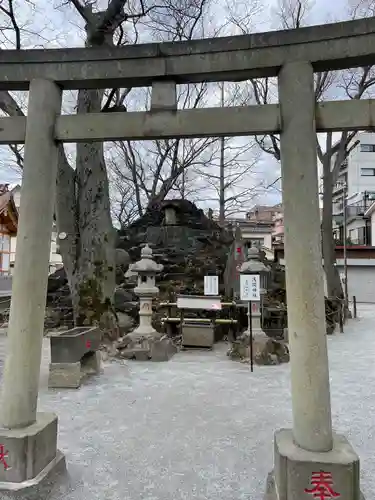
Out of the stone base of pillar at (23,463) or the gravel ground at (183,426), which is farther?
the gravel ground at (183,426)

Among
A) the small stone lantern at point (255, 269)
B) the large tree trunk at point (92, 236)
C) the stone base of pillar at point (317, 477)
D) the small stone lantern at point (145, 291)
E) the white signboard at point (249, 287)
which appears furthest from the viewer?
the large tree trunk at point (92, 236)

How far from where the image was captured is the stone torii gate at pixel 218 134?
2.78 metres

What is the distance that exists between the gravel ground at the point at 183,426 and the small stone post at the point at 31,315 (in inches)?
14.3

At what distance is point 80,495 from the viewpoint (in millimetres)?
2998

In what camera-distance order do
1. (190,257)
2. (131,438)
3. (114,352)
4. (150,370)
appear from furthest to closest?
(190,257) → (114,352) → (150,370) → (131,438)

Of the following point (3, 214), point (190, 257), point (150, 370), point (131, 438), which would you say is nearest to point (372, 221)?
point (190, 257)

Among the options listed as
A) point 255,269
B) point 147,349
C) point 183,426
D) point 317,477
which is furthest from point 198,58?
point 147,349

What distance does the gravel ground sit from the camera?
126 inches

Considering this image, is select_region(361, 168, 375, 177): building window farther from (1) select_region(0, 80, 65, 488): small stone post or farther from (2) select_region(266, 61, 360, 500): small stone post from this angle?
(1) select_region(0, 80, 65, 488): small stone post

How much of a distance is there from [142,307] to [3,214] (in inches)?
511

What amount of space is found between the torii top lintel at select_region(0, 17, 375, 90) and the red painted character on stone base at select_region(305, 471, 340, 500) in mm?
2943

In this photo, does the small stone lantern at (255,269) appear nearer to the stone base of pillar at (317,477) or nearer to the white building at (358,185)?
the stone base of pillar at (317,477)

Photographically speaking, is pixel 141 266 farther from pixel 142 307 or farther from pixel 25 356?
pixel 25 356

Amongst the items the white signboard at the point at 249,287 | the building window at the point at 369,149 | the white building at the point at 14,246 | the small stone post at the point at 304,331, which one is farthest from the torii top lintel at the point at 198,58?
the building window at the point at 369,149
